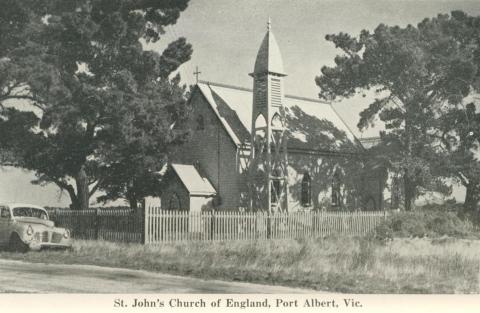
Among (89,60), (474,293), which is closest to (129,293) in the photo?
(474,293)

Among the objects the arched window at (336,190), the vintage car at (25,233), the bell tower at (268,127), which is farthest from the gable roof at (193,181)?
the vintage car at (25,233)

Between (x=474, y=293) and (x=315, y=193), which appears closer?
(x=474, y=293)

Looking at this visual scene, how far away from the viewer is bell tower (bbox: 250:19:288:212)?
3108cm

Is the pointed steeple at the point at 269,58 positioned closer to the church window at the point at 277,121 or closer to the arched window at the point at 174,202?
the church window at the point at 277,121

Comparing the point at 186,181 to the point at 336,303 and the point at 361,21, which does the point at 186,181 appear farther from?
the point at 336,303

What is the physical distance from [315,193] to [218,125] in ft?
25.9

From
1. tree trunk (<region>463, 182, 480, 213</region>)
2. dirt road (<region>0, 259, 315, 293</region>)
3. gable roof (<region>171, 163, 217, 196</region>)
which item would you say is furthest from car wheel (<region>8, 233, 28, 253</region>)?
tree trunk (<region>463, 182, 480, 213</region>)

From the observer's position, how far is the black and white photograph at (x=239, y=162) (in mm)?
15680

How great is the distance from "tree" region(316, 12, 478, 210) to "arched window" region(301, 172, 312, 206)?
5.07 meters

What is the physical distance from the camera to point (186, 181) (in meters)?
32.2

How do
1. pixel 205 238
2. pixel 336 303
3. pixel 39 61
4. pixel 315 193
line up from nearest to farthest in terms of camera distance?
pixel 336 303, pixel 205 238, pixel 39 61, pixel 315 193

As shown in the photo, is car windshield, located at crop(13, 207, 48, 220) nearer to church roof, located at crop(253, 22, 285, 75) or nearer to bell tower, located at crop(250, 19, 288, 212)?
bell tower, located at crop(250, 19, 288, 212)

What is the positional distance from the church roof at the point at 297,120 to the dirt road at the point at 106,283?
17.1m

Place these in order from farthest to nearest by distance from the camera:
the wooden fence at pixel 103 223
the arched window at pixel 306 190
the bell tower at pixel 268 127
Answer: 1. the arched window at pixel 306 190
2. the bell tower at pixel 268 127
3. the wooden fence at pixel 103 223
